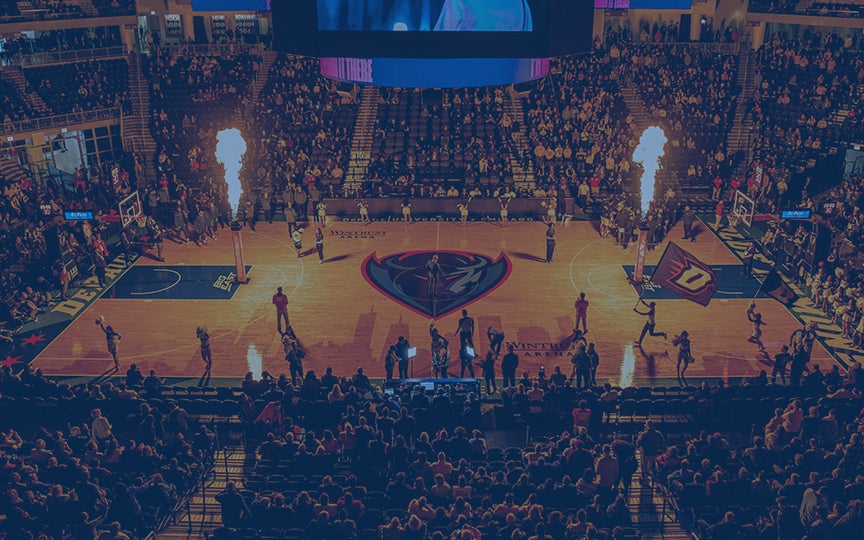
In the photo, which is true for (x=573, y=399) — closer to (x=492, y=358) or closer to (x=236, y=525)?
(x=492, y=358)

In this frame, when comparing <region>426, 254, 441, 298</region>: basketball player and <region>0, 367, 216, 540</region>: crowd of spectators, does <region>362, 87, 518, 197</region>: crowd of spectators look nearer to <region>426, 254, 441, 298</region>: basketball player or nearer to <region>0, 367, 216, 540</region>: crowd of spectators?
<region>426, 254, 441, 298</region>: basketball player

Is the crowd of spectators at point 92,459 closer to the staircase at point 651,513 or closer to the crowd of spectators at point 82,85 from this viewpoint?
the staircase at point 651,513

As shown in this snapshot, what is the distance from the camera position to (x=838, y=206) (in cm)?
3009

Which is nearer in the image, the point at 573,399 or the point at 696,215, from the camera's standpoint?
the point at 573,399

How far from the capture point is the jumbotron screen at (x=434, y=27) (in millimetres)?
20156

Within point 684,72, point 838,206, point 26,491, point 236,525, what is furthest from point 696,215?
point 26,491

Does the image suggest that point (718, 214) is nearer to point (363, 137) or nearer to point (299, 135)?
point (363, 137)

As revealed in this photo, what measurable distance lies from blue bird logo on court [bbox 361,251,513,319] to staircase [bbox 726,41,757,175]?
54.4ft

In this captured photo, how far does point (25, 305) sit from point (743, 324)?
76.3 feet

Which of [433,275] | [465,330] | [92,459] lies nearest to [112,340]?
[92,459]

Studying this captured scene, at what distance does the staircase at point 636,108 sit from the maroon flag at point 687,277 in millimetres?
19945

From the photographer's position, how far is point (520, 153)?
3869 centimetres

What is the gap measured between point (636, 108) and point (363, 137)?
14.8 meters

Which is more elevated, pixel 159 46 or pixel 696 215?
pixel 159 46
